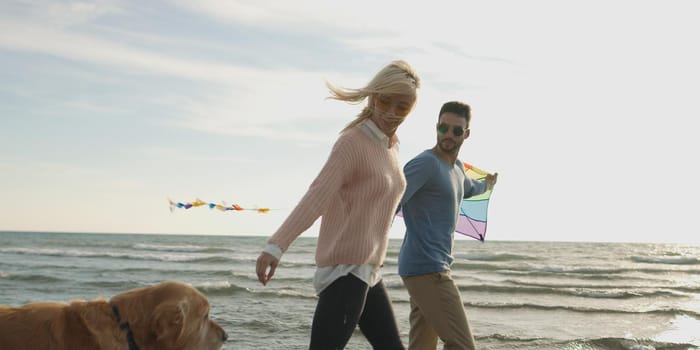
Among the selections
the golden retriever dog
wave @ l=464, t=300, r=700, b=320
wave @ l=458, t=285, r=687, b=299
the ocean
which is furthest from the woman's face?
wave @ l=458, t=285, r=687, b=299

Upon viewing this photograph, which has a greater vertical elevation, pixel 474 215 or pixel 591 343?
pixel 474 215

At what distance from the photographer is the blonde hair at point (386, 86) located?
3.90 metres

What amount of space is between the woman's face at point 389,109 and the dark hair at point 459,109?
1.49m

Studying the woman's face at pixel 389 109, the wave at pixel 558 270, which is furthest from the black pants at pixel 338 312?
the wave at pixel 558 270

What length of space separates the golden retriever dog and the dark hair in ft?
8.15

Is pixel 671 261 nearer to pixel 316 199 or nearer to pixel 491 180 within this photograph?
pixel 491 180

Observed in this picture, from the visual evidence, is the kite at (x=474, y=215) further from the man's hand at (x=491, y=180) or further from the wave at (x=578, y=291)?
the wave at (x=578, y=291)

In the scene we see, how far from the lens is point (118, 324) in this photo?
3.72m

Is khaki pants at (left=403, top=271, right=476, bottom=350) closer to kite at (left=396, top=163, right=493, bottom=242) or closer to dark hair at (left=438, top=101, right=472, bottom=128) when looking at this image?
dark hair at (left=438, top=101, right=472, bottom=128)

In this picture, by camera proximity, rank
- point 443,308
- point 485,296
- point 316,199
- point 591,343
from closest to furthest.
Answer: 1. point 316,199
2. point 443,308
3. point 591,343
4. point 485,296

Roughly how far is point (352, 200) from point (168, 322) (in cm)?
109

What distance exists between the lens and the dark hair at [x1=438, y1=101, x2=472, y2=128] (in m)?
5.43

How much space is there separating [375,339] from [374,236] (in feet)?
2.22

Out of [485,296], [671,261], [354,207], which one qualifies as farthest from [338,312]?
[671,261]
